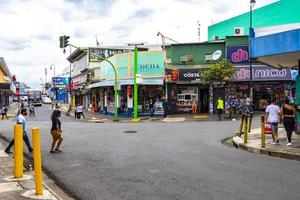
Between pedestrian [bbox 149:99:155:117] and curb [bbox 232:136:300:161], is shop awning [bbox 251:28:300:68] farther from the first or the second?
pedestrian [bbox 149:99:155:117]

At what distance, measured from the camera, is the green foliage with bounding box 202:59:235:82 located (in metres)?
35.2

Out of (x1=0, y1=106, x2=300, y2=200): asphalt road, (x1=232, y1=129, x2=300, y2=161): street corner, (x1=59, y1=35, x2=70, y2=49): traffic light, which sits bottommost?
(x1=0, y1=106, x2=300, y2=200): asphalt road

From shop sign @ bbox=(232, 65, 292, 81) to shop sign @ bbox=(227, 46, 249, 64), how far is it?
0.75 metres

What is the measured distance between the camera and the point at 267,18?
4494 cm

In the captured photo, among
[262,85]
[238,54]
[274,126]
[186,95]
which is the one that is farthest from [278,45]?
[186,95]

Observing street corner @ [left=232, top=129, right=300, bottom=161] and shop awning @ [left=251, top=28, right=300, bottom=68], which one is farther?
shop awning @ [left=251, top=28, right=300, bottom=68]

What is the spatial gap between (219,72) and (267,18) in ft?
42.8

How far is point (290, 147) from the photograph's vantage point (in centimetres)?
1515

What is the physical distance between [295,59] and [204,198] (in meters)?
12.3

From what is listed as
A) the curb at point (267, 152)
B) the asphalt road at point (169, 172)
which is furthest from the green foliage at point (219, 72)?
the asphalt road at point (169, 172)

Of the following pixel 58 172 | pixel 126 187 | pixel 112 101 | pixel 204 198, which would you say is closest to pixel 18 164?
pixel 58 172

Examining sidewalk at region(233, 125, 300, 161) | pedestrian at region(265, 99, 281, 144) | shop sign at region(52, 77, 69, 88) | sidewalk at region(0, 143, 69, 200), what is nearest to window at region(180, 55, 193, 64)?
sidewalk at region(233, 125, 300, 161)

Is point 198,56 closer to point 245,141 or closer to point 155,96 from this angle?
point 155,96

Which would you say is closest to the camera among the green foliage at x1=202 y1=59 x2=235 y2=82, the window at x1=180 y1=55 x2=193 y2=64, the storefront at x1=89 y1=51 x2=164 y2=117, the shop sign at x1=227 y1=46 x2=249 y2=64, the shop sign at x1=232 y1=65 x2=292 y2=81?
the green foliage at x1=202 y1=59 x2=235 y2=82
